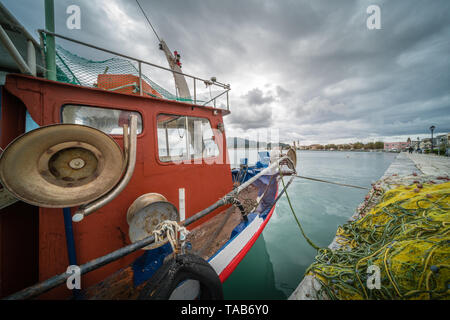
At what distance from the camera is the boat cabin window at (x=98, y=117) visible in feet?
6.30

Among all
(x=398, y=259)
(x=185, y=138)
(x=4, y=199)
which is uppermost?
(x=185, y=138)

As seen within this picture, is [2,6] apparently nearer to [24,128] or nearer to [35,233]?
[24,128]

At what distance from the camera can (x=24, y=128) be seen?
180 cm

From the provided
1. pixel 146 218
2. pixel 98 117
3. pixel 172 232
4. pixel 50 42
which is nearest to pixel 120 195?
pixel 146 218

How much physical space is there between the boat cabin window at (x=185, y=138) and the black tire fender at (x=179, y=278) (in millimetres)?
2028

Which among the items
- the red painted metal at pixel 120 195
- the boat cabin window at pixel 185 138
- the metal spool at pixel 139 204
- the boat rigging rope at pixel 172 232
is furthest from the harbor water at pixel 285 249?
the boat cabin window at pixel 185 138

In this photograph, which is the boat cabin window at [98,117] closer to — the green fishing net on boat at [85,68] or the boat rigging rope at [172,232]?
the green fishing net on boat at [85,68]

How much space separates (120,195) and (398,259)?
3774mm

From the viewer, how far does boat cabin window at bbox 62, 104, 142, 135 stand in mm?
1922

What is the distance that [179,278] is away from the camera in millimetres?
1153

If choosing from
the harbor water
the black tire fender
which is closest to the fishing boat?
the black tire fender

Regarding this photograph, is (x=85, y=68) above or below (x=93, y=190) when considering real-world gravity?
above

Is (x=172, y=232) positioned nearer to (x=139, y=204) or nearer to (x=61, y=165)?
(x=139, y=204)

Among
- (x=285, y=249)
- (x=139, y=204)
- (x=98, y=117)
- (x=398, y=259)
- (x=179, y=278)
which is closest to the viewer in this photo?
(x=179, y=278)
